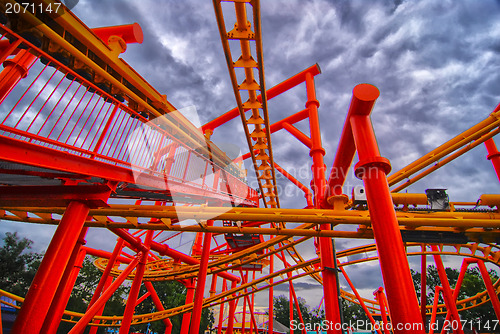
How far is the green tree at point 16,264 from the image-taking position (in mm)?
31375

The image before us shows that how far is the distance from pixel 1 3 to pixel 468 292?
5332cm

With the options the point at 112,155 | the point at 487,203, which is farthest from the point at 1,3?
the point at 487,203

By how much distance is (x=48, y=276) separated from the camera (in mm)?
3566

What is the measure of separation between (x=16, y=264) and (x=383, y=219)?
147 feet

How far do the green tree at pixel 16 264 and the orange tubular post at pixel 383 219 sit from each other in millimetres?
41695

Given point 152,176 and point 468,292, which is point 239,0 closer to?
point 152,176

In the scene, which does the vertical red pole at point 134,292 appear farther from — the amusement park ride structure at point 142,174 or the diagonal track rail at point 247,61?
the diagonal track rail at point 247,61

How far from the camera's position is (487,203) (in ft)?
19.5

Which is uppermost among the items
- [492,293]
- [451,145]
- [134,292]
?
[451,145]

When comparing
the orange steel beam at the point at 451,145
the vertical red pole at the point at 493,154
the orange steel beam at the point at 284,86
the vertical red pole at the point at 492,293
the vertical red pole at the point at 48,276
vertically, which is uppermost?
the orange steel beam at the point at 284,86

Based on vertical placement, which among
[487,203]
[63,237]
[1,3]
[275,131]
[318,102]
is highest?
[275,131]

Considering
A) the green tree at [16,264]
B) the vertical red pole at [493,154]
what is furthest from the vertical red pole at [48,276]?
the green tree at [16,264]

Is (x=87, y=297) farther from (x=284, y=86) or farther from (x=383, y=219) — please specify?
(x=383, y=219)

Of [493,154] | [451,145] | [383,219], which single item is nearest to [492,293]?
[493,154]
